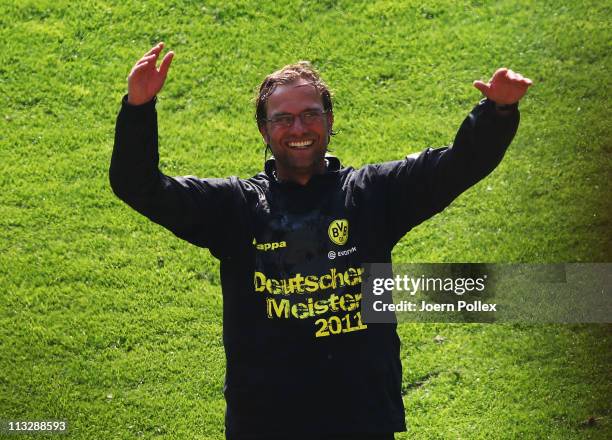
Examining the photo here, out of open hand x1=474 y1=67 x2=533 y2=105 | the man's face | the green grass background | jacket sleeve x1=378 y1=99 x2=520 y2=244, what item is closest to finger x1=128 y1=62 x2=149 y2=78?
the man's face

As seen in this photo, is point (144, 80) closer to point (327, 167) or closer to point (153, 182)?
point (153, 182)

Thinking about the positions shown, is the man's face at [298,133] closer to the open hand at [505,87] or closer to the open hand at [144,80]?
the open hand at [144,80]

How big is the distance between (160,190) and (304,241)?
0.63 meters

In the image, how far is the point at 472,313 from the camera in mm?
8250

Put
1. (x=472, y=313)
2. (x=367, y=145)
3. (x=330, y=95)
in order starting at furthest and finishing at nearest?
(x=367, y=145), (x=472, y=313), (x=330, y=95)

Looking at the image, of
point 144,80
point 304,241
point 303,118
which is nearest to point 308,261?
point 304,241

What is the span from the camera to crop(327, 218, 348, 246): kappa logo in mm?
5152

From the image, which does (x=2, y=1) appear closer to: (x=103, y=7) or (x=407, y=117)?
(x=103, y=7)

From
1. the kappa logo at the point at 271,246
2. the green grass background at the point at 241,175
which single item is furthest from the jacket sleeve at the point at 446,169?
the green grass background at the point at 241,175

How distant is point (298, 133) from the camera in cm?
527

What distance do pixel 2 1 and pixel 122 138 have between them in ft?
19.8

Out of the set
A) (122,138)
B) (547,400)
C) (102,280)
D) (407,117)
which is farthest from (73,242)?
(122,138)

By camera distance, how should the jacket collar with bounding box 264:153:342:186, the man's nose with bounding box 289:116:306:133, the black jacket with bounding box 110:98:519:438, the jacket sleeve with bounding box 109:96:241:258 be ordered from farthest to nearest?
the jacket collar with bounding box 264:153:342:186 < the man's nose with bounding box 289:116:306:133 < the black jacket with bounding box 110:98:519:438 < the jacket sleeve with bounding box 109:96:241:258

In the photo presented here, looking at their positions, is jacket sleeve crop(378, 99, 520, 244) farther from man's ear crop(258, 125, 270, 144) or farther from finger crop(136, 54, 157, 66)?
finger crop(136, 54, 157, 66)
